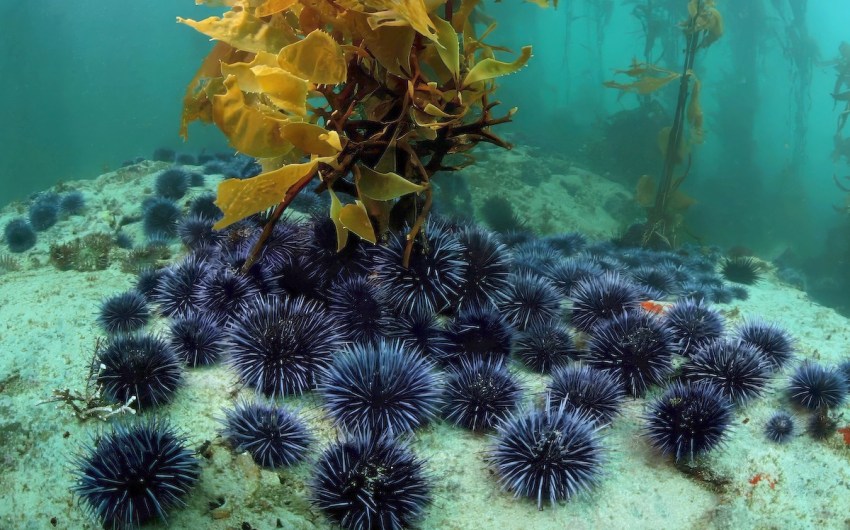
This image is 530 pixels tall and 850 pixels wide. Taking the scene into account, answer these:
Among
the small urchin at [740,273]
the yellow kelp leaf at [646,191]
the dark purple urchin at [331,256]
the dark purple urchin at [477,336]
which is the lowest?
the small urchin at [740,273]

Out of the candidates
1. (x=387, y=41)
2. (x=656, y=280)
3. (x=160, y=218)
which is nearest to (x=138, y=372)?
(x=387, y=41)

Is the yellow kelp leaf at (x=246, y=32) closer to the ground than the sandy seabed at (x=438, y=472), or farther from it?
farther from it

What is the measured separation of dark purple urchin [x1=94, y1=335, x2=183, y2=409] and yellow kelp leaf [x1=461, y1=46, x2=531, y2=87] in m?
2.83

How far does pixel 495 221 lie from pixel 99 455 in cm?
937

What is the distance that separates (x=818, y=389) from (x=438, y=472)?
9.92 ft

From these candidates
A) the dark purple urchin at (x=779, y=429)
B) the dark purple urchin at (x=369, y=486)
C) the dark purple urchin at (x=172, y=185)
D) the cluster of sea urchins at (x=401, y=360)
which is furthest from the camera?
the dark purple urchin at (x=172, y=185)

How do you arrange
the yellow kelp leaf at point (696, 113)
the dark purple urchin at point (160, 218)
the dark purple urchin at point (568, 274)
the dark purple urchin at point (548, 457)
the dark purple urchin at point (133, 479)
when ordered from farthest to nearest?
the yellow kelp leaf at point (696, 113) < the dark purple urchin at point (160, 218) < the dark purple urchin at point (568, 274) < the dark purple urchin at point (548, 457) < the dark purple urchin at point (133, 479)

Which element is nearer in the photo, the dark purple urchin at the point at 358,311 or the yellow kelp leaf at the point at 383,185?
the yellow kelp leaf at the point at 383,185

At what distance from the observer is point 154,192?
9031 mm

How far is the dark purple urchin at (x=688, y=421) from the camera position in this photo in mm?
3158

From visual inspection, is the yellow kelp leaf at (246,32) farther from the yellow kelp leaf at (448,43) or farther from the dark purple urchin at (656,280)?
the dark purple urchin at (656,280)

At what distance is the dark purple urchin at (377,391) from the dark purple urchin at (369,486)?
0.33 m

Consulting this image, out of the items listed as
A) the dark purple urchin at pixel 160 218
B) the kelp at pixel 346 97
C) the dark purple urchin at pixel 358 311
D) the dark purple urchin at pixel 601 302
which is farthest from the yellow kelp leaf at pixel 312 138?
the dark purple urchin at pixel 160 218

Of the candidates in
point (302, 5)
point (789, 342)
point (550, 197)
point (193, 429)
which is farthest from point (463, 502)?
point (550, 197)
